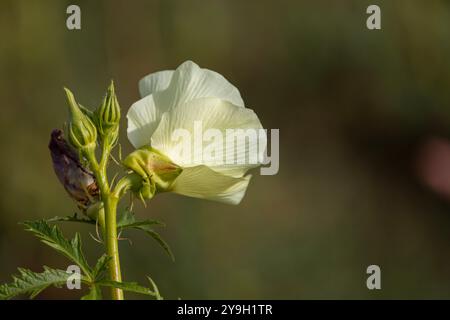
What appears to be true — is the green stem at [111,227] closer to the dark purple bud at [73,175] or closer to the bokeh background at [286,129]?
the dark purple bud at [73,175]

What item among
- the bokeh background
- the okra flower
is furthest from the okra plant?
the bokeh background

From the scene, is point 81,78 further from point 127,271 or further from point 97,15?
point 127,271

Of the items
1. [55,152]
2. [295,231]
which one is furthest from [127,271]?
[55,152]

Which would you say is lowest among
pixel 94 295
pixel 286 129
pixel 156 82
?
pixel 286 129

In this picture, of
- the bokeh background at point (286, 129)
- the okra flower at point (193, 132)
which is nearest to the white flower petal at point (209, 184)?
the okra flower at point (193, 132)

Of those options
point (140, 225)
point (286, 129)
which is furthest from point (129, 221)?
point (286, 129)

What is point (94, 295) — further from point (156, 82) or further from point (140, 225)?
point (156, 82)
